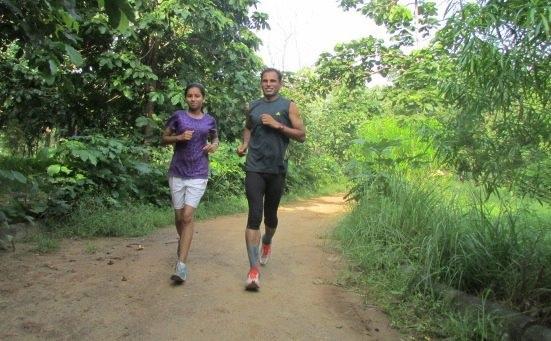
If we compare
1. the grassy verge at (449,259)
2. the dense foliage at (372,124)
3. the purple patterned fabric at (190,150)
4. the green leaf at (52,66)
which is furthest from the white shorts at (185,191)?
the grassy verge at (449,259)

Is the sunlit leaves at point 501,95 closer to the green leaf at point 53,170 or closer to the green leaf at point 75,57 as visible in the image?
the green leaf at point 75,57

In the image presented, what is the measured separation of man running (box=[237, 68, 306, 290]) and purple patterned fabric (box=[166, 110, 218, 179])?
39 cm

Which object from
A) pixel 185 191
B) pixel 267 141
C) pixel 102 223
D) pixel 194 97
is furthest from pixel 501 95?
pixel 102 223

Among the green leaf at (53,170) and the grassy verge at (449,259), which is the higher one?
the green leaf at (53,170)

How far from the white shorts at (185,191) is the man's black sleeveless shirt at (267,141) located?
50 cm

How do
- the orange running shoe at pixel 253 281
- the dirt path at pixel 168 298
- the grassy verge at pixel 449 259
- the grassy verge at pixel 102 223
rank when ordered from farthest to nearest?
the grassy verge at pixel 102 223 → the orange running shoe at pixel 253 281 → the grassy verge at pixel 449 259 → the dirt path at pixel 168 298

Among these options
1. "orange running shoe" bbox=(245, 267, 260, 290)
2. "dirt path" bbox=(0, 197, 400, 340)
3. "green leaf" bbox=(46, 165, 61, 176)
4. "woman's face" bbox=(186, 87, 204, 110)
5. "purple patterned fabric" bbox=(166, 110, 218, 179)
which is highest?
"woman's face" bbox=(186, 87, 204, 110)

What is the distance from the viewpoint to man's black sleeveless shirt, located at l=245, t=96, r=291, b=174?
4297 mm

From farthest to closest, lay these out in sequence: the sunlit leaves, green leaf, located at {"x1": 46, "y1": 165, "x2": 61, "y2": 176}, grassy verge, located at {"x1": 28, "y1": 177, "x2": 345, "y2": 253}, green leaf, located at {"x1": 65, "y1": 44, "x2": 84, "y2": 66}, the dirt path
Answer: green leaf, located at {"x1": 46, "y1": 165, "x2": 61, "y2": 176} → grassy verge, located at {"x1": 28, "y1": 177, "x2": 345, "y2": 253} → the dirt path → the sunlit leaves → green leaf, located at {"x1": 65, "y1": 44, "x2": 84, "y2": 66}

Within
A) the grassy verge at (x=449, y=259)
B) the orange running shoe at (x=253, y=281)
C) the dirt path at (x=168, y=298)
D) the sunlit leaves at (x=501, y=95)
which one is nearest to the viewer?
the sunlit leaves at (x=501, y=95)

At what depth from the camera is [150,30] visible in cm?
859

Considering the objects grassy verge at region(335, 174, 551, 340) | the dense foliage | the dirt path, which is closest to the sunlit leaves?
the dense foliage

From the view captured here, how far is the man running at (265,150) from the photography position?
4289 millimetres

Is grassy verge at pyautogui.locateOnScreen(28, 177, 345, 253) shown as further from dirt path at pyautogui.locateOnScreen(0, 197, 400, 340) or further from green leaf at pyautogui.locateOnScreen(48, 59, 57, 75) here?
green leaf at pyautogui.locateOnScreen(48, 59, 57, 75)
